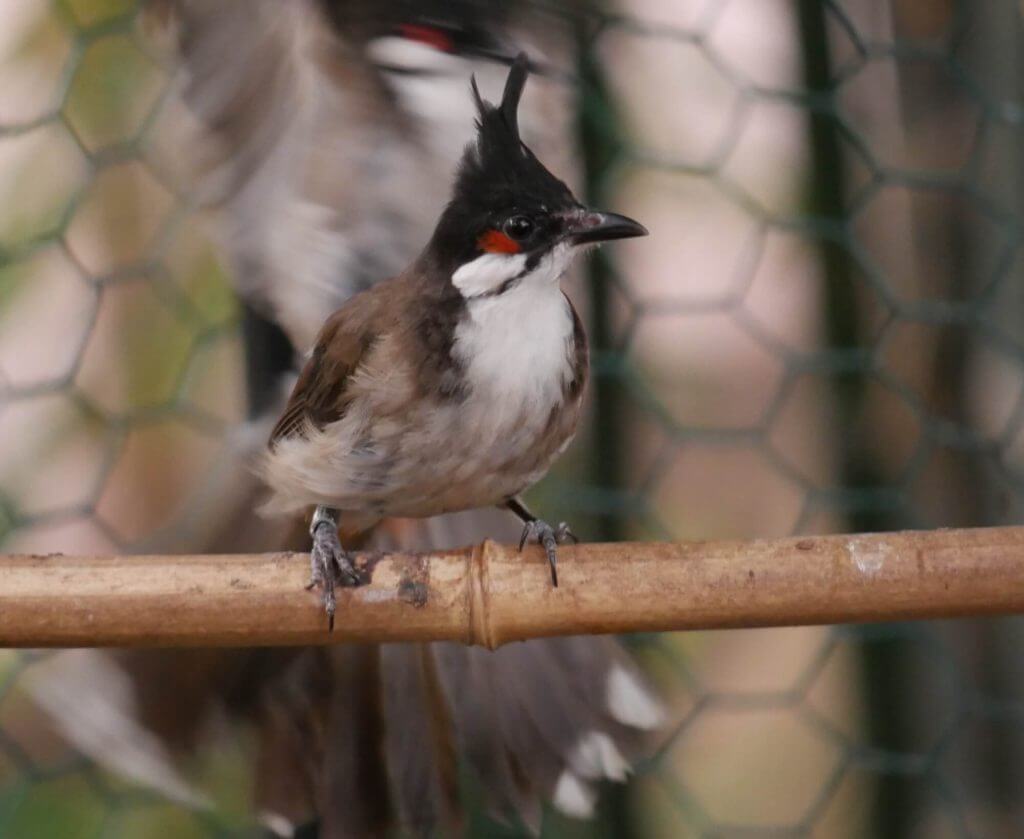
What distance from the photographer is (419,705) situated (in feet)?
5.04

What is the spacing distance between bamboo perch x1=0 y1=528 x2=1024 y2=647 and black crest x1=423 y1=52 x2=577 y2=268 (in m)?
0.34

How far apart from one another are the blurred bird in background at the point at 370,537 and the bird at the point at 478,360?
311 mm

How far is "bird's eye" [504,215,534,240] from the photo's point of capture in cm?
123

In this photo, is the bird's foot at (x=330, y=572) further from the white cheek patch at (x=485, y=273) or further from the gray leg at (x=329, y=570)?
the white cheek patch at (x=485, y=273)

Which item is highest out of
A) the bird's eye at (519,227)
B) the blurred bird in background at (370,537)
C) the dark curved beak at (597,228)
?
the dark curved beak at (597,228)

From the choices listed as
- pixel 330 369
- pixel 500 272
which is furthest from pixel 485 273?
pixel 330 369

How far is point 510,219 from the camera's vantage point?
4.05 feet

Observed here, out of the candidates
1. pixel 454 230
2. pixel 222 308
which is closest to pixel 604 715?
pixel 454 230

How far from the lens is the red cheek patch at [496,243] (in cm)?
124

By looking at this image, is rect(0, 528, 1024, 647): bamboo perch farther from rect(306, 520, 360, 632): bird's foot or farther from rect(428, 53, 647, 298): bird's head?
rect(428, 53, 647, 298): bird's head

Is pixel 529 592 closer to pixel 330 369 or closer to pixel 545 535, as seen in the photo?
pixel 545 535

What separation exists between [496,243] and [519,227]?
3cm

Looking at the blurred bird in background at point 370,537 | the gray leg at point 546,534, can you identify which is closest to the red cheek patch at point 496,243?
the gray leg at point 546,534

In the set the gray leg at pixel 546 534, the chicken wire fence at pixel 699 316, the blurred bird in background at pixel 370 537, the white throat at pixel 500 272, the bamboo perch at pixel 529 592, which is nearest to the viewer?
the bamboo perch at pixel 529 592
